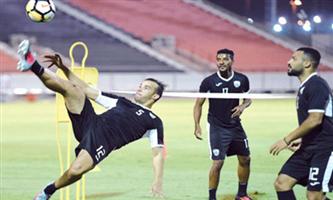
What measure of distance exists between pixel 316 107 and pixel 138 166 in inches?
289

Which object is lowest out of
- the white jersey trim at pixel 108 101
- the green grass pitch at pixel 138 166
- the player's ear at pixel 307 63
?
the green grass pitch at pixel 138 166

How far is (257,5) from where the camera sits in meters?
48.8

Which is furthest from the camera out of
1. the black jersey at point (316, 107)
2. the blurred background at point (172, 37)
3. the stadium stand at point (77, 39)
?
the stadium stand at point (77, 39)

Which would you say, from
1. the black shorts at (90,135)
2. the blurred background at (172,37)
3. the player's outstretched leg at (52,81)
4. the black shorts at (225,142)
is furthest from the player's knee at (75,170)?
the blurred background at (172,37)

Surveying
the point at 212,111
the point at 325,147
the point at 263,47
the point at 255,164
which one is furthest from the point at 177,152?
the point at 263,47

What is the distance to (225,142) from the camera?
11.2 metres

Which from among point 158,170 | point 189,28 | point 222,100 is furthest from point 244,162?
point 189,28

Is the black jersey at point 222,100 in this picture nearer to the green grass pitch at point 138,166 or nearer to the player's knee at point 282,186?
the green grass pitch at point 138,166

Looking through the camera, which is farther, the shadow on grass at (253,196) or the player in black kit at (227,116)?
the shadow on grass at (253,196)

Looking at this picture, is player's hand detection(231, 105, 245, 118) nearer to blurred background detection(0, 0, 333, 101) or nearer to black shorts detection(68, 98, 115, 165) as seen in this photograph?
black shorts detection(68, 98, 115, 165)

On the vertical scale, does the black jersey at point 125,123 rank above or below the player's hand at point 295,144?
above

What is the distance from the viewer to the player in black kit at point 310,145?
8.31m

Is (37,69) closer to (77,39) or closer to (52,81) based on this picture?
(52,81)

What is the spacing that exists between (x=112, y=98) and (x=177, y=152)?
818 cm
